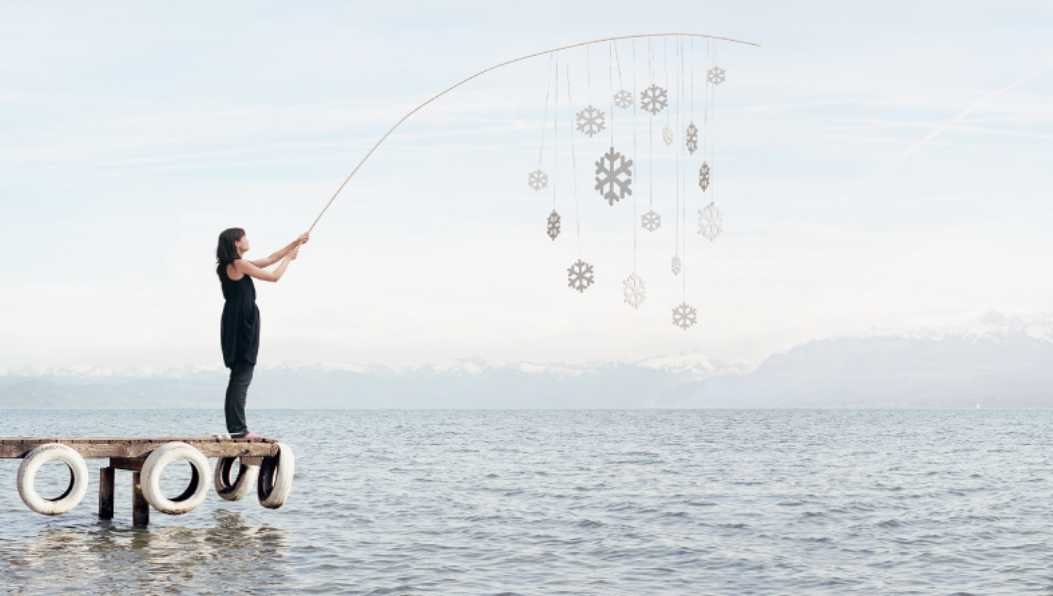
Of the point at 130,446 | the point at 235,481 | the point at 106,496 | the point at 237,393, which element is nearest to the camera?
the point at 237,393

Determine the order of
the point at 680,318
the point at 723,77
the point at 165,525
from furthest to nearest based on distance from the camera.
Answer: the point at 165,525 < the point at 723,77 < the point at 680,318

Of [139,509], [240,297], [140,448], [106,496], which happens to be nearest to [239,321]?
[240,297]

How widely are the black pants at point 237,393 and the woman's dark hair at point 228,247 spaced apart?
61.0 inches

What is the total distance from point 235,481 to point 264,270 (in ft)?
23.1

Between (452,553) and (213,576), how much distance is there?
4002mm

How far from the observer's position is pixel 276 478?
53.9ft

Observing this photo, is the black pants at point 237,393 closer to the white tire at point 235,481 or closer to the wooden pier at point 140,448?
the wooden pier at point 140,448

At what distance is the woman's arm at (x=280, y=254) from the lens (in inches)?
496

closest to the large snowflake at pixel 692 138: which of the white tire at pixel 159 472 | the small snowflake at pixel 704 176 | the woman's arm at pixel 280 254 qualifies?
the small snowflake at pixel 704 176

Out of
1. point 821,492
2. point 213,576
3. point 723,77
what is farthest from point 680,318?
point 821,492

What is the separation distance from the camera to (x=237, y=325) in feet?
43.6

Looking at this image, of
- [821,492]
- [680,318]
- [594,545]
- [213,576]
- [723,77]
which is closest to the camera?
[213,576]

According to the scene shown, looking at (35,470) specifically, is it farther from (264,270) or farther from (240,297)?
(264,270)

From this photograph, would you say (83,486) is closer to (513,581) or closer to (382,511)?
(382,511)
